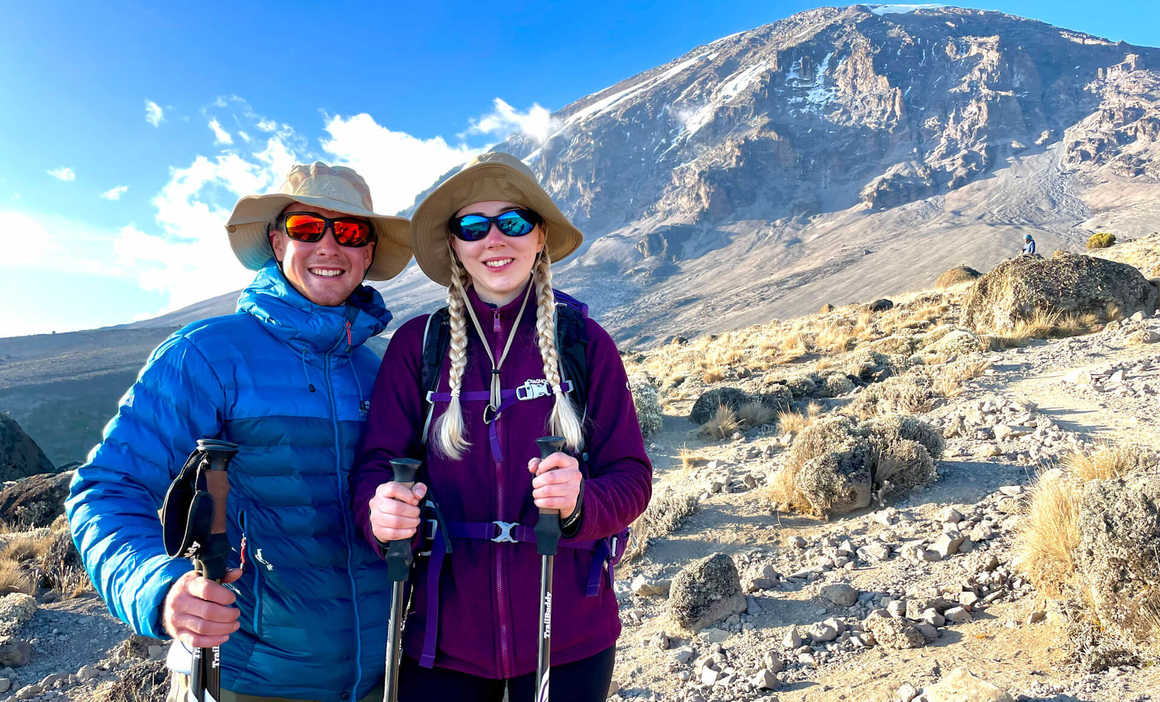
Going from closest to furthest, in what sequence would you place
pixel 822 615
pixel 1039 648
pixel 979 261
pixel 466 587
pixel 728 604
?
pixel 466 587 → pixel 1039 648 → pixel 822 615 → pixel 728 604 → pixel 979 261

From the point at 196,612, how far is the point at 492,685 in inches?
35.0

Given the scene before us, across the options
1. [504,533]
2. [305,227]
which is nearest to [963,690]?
[504,533]

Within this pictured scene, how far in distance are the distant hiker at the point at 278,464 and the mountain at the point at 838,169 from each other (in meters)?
61.3

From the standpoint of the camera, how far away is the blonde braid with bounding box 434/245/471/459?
5.98 feet

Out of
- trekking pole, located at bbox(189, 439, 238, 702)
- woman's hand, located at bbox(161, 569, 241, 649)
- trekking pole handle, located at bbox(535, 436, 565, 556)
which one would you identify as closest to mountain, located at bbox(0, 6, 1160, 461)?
trekking pole handle, located at bbox(535, 436, 565, 556)

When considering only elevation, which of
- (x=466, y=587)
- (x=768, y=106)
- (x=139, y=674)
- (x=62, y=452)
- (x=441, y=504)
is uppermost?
(x=768, y=106)

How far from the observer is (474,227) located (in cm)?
206

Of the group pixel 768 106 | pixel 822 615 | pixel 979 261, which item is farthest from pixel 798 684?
pixel 768 106

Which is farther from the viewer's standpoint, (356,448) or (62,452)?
(62,452)

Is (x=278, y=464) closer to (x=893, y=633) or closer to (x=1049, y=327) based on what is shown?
(x=893, y=633)

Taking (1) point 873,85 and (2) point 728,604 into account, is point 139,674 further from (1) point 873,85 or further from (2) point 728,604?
(1) point 873,85

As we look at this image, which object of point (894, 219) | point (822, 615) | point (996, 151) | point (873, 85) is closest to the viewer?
point (822, 615)

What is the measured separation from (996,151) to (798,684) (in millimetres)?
131655

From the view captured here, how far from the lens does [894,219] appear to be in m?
92.1
